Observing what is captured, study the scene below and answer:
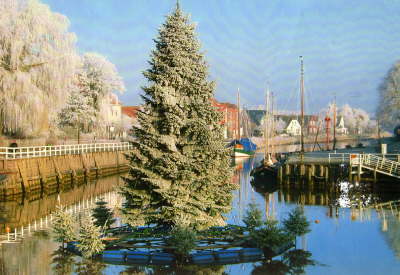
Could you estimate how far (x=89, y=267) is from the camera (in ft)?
53.6

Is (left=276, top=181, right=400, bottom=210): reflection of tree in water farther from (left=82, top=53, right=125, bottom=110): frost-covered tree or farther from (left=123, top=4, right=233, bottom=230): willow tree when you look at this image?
(left=82, top=53, right=125, bottom=110): frost-covered tree

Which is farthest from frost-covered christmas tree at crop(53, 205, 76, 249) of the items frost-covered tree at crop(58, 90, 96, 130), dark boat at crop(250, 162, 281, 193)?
frost-covered tree at crop(58, 90, 96, 130)

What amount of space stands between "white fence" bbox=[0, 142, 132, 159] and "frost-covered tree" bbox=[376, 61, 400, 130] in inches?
1755

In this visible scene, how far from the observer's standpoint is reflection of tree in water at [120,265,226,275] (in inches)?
619

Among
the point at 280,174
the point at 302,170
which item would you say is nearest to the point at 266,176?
the point at 280,174

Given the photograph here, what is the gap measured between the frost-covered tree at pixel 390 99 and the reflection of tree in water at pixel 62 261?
70.5m

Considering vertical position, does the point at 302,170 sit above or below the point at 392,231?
above

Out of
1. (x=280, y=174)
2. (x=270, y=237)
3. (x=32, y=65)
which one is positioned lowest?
(x=280, y=174)

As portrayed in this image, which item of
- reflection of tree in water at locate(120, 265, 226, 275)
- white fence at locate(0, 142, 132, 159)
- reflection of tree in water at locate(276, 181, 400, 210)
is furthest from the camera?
white fence at locate(0, 142, 132, 159)

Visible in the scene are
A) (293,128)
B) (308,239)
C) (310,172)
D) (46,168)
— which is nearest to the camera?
(308,239)

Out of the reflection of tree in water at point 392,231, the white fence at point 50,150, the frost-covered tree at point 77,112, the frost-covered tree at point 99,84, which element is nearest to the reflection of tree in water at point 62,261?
the reflection of tree in water at point 392,231

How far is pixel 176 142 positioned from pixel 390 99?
239 feet

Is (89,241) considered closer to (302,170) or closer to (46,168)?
(46,168)

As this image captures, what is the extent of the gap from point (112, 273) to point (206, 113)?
684cm
